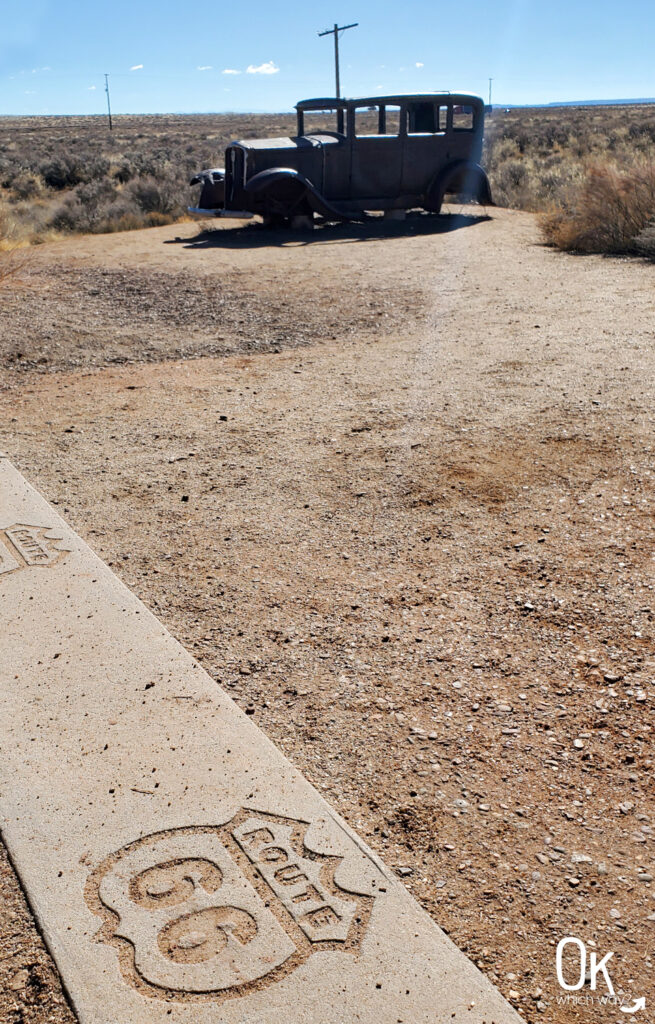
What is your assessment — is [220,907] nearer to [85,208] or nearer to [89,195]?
[85,208]

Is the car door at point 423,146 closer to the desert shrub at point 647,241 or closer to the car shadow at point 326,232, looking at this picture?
the car shadow at point 326,232

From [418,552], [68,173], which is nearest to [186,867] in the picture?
[418,552]

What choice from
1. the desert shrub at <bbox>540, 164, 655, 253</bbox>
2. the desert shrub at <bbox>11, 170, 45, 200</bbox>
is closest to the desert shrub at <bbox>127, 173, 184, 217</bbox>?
the desert shrub at <bbox>11, 170, 45, 200</bbox>

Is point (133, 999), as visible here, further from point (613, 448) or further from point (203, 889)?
point (613, 448)

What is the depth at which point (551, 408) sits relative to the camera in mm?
6688

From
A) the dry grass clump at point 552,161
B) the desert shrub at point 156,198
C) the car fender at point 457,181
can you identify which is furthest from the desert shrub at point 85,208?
the dry grass clump at point 552,161

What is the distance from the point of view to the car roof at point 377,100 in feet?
57.7

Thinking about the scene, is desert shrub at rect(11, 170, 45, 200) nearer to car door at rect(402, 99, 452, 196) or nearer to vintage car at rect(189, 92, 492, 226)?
vintage car at rect(189, 92, 492, 226)

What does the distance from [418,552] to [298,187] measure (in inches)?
543

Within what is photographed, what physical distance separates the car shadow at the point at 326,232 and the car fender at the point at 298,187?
0.33 meters

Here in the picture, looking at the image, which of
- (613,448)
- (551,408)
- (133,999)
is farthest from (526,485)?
(133,999)

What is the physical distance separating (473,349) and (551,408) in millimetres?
1960

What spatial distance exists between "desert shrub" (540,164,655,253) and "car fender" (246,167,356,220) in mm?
4919

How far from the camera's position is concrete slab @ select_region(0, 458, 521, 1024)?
Answer: 2.24 m
